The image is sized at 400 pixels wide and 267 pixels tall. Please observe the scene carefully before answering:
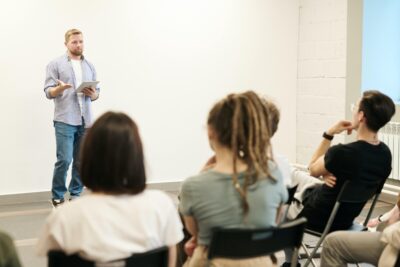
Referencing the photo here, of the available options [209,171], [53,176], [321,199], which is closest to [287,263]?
[321,199]

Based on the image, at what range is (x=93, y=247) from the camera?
1.68 m

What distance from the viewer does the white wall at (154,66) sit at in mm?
5145

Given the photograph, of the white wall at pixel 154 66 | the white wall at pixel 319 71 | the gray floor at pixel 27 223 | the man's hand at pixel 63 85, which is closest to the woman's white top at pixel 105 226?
the gray floor at pixel 27 223

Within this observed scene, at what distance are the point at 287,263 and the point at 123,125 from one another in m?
1.81

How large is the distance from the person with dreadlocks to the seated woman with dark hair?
0.68 ft

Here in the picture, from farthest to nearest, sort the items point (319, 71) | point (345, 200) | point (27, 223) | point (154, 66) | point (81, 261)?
point (319, 71) → point (154, 66) → point (27, 223) → point (345, 200) → point (81, 261)

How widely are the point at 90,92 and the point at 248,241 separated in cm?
331

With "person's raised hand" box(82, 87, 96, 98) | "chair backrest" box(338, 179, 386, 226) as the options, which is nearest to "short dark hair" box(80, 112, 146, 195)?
"chair backrest" box(338, 179, 386, 226)

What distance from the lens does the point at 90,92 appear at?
4.88 metres

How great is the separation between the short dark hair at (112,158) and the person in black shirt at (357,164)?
4.33 ft

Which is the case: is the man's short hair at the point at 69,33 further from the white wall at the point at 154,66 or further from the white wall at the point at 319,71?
the white wall at the point at 319,71

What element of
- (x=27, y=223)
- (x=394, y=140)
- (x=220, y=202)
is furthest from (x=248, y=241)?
(x=394, y=140)

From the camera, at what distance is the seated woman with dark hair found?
5.52ft

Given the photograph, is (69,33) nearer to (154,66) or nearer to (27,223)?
(154,66)
